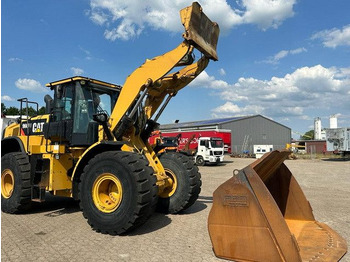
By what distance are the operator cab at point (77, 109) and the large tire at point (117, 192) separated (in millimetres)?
1089

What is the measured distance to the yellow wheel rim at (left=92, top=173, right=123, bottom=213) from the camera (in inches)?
212

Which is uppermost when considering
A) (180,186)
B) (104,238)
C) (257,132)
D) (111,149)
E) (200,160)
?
(257,132)

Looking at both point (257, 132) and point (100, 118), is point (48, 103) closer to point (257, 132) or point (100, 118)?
point (100, 118)

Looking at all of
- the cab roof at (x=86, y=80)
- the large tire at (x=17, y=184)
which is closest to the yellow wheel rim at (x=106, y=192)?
the large tire at (x=17, y=184)

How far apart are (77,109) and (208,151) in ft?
58.9

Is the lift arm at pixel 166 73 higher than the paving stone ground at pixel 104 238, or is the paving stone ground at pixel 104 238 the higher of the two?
the lift arm at pixel 166 73

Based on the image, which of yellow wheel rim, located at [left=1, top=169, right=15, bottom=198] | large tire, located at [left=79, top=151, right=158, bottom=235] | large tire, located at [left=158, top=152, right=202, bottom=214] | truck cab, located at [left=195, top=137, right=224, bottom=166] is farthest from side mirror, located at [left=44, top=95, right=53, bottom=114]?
truck cab, located at [left=195, top=137, right=224, bottom=166]

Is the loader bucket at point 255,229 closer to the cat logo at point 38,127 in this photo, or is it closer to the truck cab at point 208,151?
the cat logo at point 38,127

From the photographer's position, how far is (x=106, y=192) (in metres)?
5.70

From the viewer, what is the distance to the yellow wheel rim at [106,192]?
17.6 feet

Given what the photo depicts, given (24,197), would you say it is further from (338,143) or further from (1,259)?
(338,143)

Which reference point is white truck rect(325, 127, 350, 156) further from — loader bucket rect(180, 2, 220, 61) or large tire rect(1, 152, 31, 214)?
large tire rect(1, 152, 31, 214)

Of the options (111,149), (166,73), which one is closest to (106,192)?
(111,149)

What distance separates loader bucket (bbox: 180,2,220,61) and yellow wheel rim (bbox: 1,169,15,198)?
5105 mm
